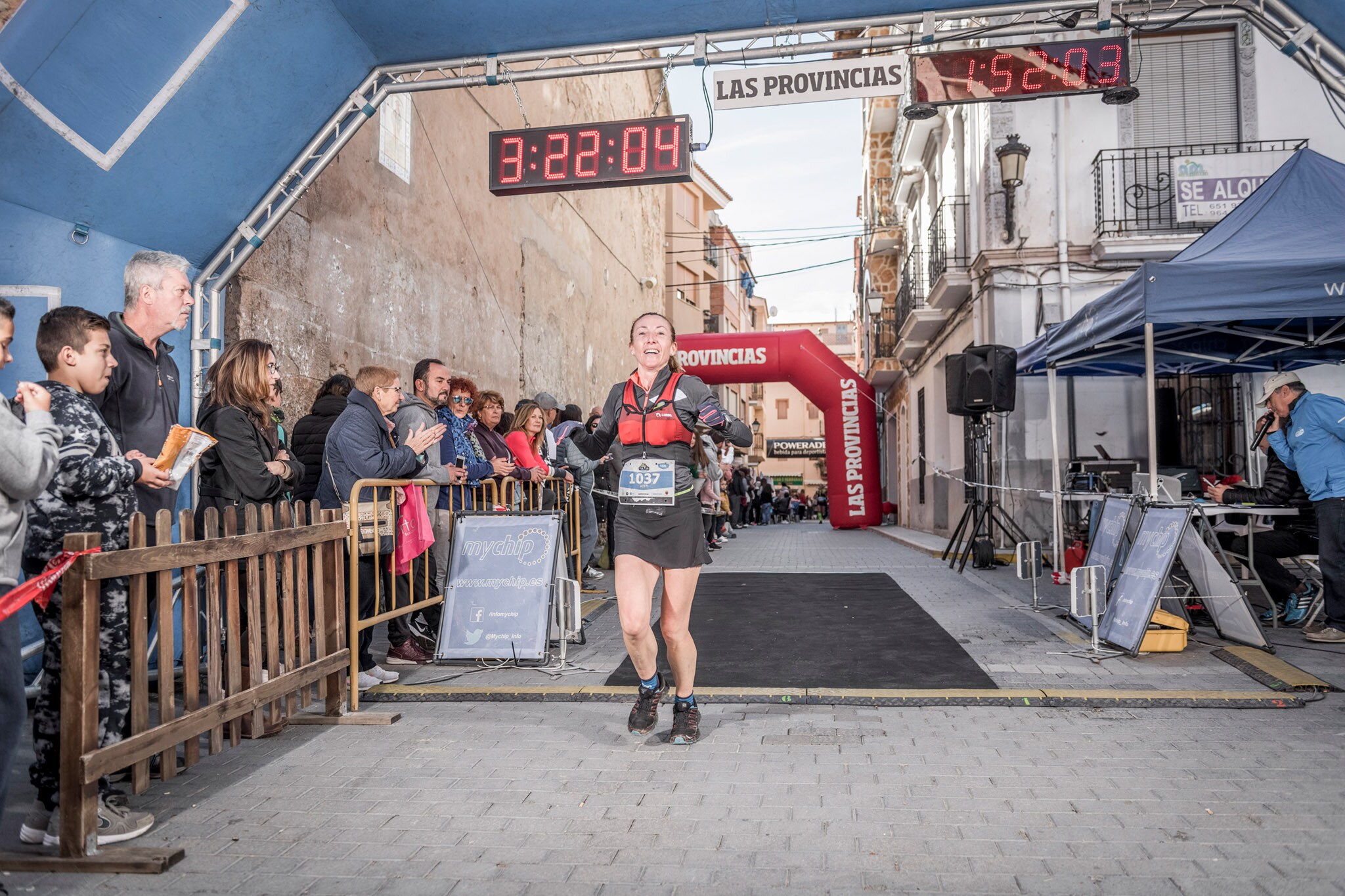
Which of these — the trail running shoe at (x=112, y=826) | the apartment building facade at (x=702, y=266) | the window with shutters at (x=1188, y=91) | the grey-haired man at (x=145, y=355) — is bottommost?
the trail running shoe at (x=112, y=826)

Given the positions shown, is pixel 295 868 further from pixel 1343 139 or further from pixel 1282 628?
pixel 1343 139

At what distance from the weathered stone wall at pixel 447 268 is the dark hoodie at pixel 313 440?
1.43 m

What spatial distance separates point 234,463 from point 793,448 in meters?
63.4

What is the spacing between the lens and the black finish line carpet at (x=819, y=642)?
5.58 m

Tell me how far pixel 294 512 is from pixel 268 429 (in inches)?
33.1

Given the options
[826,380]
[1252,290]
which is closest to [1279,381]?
[1252,290]

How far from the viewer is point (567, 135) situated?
7.82 metres

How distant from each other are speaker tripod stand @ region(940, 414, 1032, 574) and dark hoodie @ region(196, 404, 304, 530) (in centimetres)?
837

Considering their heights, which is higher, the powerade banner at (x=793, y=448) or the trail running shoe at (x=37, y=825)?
the powerade banner at (x=793, y=448)

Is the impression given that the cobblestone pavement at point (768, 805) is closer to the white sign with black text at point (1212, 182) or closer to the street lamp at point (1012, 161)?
the street lamp at point (1012, 161)

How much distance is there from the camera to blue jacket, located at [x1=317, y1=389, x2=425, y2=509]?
552 cm

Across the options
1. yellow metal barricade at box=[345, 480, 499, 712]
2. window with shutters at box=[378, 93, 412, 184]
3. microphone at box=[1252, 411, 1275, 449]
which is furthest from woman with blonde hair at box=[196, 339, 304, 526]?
microphone at box=[1252, 411, 1275, 449]

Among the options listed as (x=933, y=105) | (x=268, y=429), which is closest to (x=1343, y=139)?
(x=933, y=105)

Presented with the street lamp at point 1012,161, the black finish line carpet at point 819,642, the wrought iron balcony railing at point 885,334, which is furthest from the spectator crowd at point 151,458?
the wrought iron balcony railing at point 885,334
